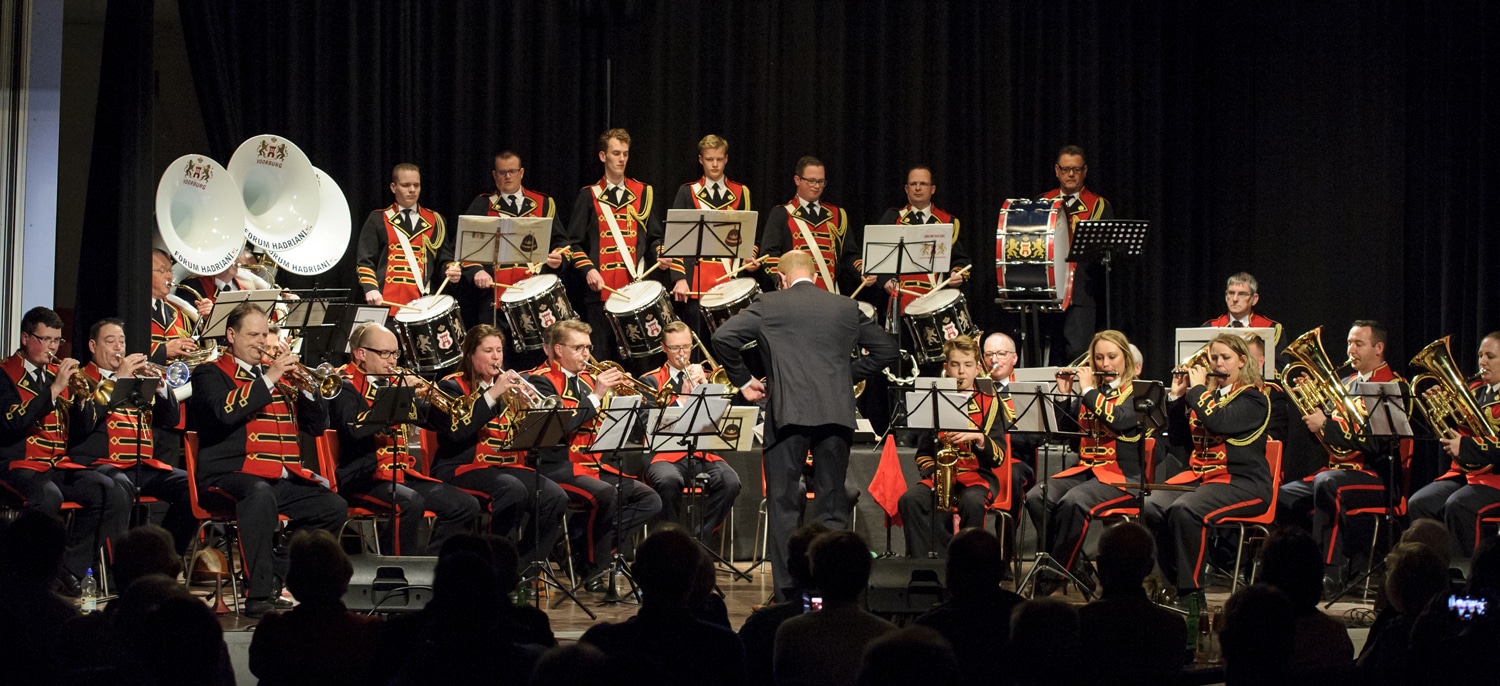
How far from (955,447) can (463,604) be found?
5.08m

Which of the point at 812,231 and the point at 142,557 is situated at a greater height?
the point at 812,231

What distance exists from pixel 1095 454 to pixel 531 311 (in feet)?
11.6

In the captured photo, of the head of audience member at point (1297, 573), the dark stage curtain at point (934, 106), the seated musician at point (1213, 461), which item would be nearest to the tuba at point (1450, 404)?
the seated musician at point (1213, 461)

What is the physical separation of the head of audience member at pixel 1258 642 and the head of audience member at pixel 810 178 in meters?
7.14

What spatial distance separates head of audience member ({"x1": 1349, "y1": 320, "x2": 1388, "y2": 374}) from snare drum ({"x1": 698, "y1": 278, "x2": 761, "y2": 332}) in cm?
348

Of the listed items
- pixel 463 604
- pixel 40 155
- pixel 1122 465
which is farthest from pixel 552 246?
pixel 463 604

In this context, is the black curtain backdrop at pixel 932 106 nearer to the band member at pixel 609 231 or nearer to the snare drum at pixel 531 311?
the band member at pixel 609 231

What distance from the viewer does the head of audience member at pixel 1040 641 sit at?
3924mm

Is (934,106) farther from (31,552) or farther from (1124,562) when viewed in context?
(31,552)

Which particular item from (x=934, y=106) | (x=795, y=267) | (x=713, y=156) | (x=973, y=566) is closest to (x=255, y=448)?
(x=795, y=267)

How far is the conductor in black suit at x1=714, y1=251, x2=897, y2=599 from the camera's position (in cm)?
749

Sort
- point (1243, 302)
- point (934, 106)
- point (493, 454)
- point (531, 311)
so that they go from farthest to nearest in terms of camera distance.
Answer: point (934, 106)
point (1243, 302)
point (531, 311)
point (493, 454)

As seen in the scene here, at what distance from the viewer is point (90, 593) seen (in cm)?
745

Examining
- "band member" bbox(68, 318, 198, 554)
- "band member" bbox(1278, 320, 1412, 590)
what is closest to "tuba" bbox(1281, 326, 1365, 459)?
→ "band member" bbox(1278, 320, 1412, 590)
